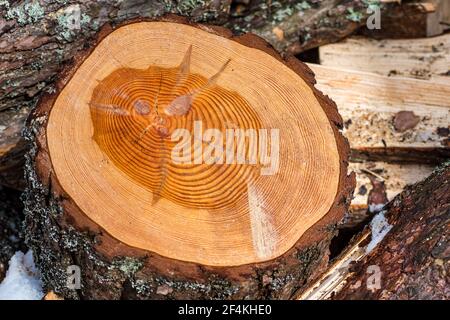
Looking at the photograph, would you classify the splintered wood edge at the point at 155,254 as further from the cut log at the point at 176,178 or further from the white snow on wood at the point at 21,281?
the white snow on wood at the point at 21,281

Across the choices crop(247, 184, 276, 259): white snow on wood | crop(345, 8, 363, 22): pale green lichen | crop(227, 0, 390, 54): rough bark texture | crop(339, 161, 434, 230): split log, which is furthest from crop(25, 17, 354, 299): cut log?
crop(345, 8, 363, 22): pale green lichen

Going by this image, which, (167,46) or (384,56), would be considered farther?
(384,56)

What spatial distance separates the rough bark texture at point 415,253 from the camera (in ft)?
6.82

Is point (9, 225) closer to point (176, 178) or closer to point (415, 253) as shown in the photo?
point (176, 178)

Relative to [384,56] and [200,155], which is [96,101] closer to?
[200,155]

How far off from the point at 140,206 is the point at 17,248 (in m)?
0.90

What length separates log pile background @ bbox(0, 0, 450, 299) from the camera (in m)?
2.63

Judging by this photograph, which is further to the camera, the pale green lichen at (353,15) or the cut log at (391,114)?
the pale green lichen at (353,15)

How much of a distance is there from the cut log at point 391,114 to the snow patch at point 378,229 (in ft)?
1.60

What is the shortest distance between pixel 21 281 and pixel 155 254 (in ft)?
2.64

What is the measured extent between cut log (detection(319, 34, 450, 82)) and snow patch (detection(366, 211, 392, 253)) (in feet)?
2.94

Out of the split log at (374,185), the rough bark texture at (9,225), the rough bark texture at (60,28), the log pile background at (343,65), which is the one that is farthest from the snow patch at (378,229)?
the rough bark texture at (9,225)

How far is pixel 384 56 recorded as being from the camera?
321 cm

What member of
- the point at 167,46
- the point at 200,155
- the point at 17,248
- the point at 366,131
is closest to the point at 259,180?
the point at 200,155
